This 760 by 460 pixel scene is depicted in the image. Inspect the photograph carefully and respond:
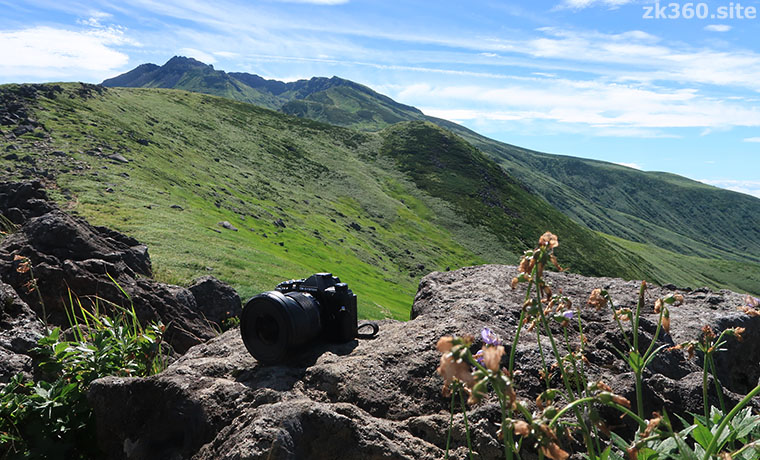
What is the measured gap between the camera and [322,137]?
134125 mm

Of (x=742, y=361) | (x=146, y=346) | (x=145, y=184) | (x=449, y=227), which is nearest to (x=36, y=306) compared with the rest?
(x=146, y=346)

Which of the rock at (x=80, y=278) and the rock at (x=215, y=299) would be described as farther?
the rock at (x=215, y=299)

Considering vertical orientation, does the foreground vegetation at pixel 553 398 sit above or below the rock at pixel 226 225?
above

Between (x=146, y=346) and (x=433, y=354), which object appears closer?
(x=433, y=354)

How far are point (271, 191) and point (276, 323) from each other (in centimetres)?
7438

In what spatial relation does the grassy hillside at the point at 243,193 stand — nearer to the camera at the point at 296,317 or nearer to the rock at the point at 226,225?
the rock at the point at 226,225

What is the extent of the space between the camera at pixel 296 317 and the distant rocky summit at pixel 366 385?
0.21 m

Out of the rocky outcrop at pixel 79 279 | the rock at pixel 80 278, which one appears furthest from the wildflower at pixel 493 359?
the rock at pixel 80 278

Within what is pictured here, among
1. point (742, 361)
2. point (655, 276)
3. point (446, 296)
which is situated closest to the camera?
point (742, 361)

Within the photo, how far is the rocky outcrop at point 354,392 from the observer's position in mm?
3965

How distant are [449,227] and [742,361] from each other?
99.2 metres

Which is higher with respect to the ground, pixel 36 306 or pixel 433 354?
pixel 433 354

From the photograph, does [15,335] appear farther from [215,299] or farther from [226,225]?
[226,225]

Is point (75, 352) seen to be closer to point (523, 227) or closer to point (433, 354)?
point (433, 354)
